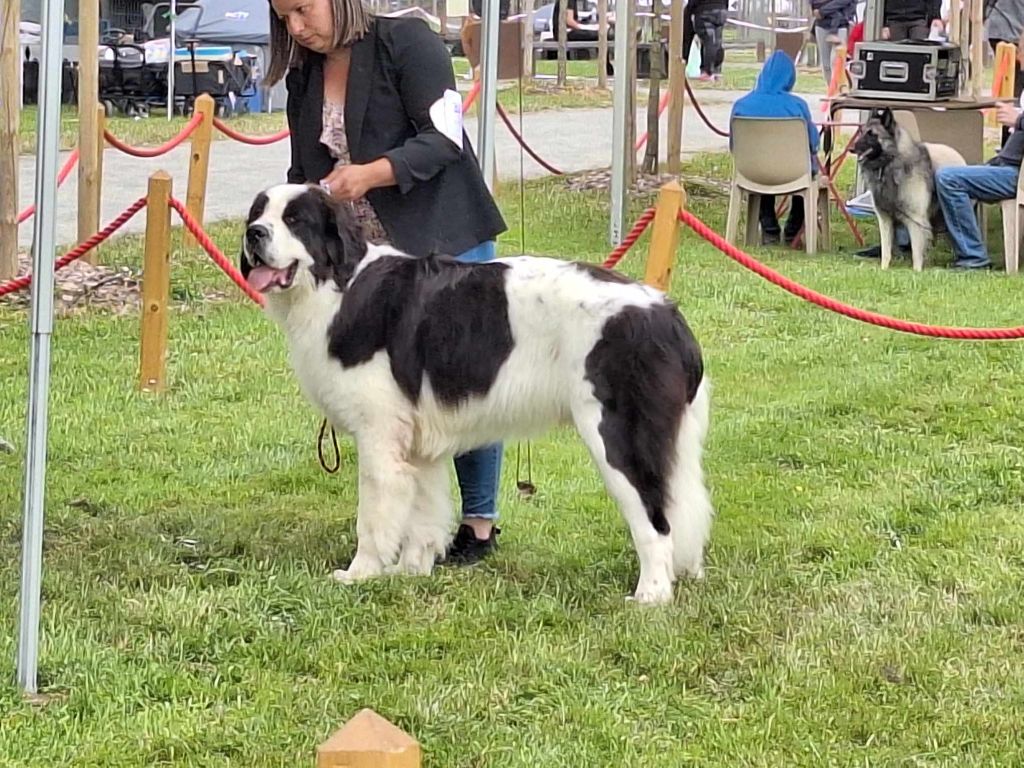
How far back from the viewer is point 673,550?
5.05 m

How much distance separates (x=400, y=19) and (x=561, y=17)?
19133mm

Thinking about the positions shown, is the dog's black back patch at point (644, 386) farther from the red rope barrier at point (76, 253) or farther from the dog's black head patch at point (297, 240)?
the red rope barrier at point (76, 253)

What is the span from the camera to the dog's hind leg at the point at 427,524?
535 cm

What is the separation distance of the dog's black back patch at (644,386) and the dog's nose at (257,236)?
1.08 m

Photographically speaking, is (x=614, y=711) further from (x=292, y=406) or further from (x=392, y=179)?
(x=292, y=406)

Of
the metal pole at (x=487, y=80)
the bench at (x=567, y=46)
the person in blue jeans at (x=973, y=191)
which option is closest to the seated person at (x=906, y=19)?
the person in blue jeans at (x=973, y=191)

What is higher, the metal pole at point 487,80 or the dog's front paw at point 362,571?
the metal pole at point 487,80

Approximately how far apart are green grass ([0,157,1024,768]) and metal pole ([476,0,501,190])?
137 cm

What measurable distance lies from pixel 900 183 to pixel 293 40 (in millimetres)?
7809

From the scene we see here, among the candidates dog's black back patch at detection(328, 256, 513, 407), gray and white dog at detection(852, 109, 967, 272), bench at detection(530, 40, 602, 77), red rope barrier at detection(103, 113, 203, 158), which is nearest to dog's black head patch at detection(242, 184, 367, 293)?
dog's black back patch at detection(328, 256, 513, 407)

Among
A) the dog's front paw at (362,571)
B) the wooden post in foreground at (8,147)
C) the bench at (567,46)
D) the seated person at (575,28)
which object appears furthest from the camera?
the seated person at (575,28)

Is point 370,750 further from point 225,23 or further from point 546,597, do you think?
point 225,23

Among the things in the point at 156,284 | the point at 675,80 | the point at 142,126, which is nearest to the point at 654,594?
the point at 156,284

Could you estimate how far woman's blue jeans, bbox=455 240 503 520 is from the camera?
18.2ft
